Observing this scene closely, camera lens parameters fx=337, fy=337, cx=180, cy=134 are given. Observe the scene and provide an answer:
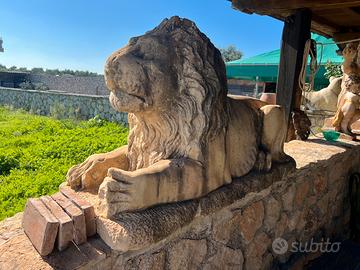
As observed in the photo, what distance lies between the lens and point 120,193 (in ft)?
4.12

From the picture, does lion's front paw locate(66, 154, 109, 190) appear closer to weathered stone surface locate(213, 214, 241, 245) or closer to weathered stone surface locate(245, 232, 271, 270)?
weathered stone surface locate(213, 214, 241, 245)

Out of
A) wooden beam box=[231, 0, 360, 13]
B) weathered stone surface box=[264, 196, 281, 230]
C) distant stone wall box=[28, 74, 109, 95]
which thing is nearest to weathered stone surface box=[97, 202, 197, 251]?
weathered stone surface box=[264, 196, 281, 230]

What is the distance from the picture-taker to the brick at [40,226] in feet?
3.57

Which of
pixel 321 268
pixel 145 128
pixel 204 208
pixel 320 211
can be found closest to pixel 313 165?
pixel 320 211

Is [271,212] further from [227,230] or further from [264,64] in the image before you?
[264,64]

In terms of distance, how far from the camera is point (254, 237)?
2029mm

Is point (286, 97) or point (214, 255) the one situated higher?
point (286, 97)

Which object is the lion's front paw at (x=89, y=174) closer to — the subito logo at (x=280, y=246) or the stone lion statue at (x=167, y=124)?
the stone lion statue at (x=167, y=124)

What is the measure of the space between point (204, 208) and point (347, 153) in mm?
2355

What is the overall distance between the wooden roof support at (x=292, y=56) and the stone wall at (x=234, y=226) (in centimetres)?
54

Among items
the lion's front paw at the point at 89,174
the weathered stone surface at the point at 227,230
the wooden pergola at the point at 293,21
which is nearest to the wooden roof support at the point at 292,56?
the wooden pergola at the point at 293,21

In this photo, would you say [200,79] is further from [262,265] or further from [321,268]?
[321,268]

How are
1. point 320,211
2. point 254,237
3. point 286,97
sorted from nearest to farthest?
point 254,237 → point 320,211 → point 286,97

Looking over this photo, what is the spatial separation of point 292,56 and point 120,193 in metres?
2.75
